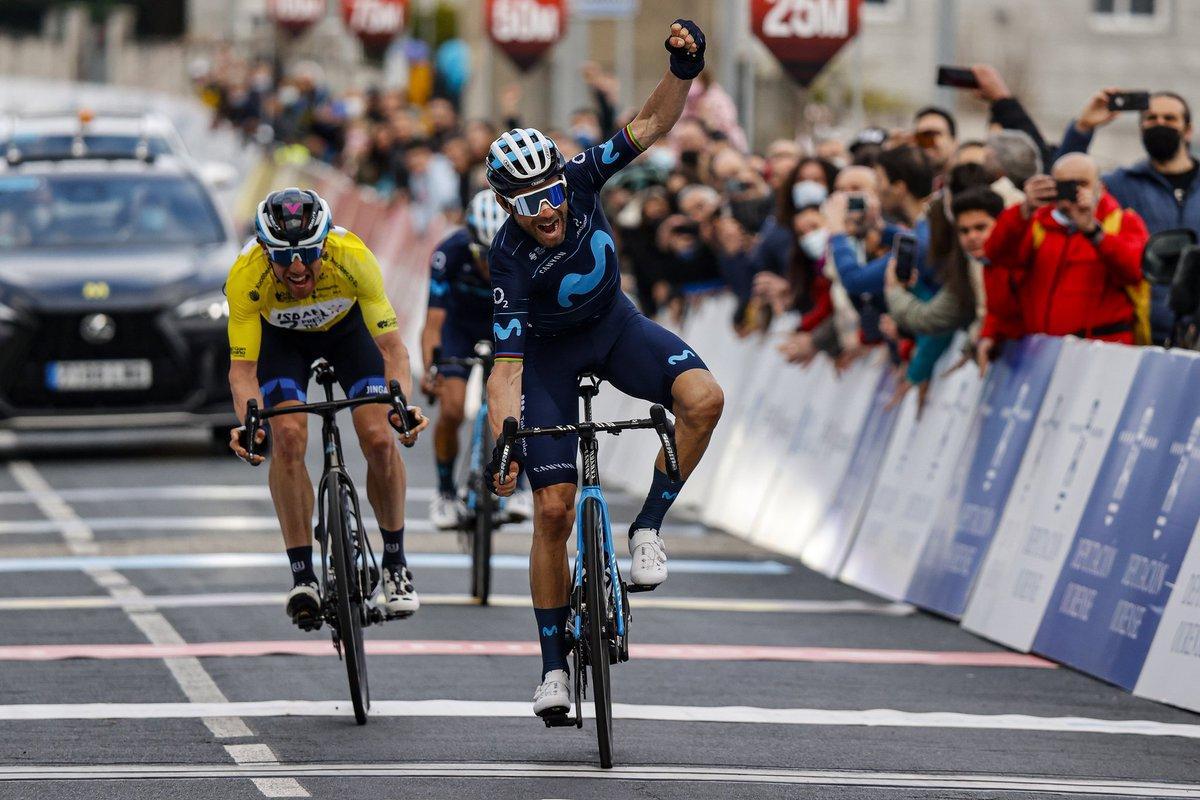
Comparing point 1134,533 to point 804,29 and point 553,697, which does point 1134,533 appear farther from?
point 804,29

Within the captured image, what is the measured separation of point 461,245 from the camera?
44.8ft

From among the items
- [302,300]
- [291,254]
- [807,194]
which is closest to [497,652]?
[302,300]

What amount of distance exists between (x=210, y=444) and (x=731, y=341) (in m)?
5.16

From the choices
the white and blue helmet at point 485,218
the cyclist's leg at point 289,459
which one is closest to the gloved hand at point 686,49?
the cyclist's leg at point 289,459

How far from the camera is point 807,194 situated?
15.5 m

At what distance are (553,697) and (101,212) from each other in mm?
12065

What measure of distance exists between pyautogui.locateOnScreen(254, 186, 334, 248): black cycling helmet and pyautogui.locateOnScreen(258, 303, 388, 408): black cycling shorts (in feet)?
2.09

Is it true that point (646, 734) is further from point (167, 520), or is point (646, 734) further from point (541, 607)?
point (167, 520)

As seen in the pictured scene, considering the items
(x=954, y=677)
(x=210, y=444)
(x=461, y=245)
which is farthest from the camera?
(x=210, y=444)

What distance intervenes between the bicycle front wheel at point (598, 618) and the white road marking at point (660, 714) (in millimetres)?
1081

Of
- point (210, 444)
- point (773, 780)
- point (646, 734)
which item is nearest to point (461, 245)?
point (646, 734)

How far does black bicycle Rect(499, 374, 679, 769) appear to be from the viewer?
29.0 feet

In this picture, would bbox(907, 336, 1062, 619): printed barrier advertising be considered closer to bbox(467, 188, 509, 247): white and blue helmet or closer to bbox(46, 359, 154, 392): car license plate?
bbox(467, 188, 509, 247): white and blue helmet

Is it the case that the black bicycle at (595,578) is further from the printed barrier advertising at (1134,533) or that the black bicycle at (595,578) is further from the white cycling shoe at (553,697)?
the printed barrier advertising at (1134,533)
